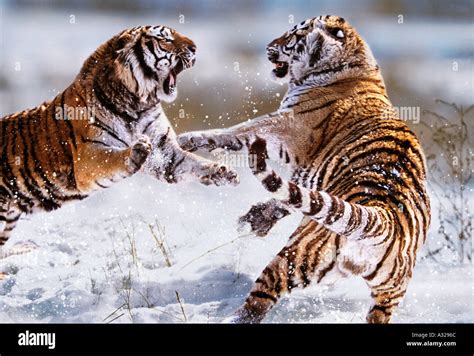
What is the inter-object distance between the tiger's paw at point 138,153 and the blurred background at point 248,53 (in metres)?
0.41

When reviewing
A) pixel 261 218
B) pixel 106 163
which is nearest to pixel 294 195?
pixel 261 218

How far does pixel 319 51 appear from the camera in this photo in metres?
4.06

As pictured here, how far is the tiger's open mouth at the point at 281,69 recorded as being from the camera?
4051 millimetres

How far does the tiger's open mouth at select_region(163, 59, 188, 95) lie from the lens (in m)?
3.90

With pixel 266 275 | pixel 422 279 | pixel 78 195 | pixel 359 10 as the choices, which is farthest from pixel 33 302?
pixel 359 10

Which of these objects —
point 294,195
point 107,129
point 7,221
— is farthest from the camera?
point 7,221

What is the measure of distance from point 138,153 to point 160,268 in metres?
0.68

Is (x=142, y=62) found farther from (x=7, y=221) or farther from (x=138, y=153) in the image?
(x=7, y=221)

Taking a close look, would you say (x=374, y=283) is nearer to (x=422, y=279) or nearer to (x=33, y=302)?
(x=422, y=279)

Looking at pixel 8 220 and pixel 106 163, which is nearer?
pixel 106 163

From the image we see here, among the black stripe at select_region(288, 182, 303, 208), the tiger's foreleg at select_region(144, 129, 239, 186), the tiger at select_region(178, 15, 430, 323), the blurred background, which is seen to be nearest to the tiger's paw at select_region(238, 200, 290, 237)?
the tiger at select_region(178, 15, 430, 323)

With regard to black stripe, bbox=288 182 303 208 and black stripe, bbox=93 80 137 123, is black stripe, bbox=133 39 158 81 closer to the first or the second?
black stripe, bbox=93 80 137 123

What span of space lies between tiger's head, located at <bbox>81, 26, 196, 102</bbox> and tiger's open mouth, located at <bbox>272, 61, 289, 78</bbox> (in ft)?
1.52

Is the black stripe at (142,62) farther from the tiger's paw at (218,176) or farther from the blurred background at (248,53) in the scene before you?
the tiger's paw at (218,176)
